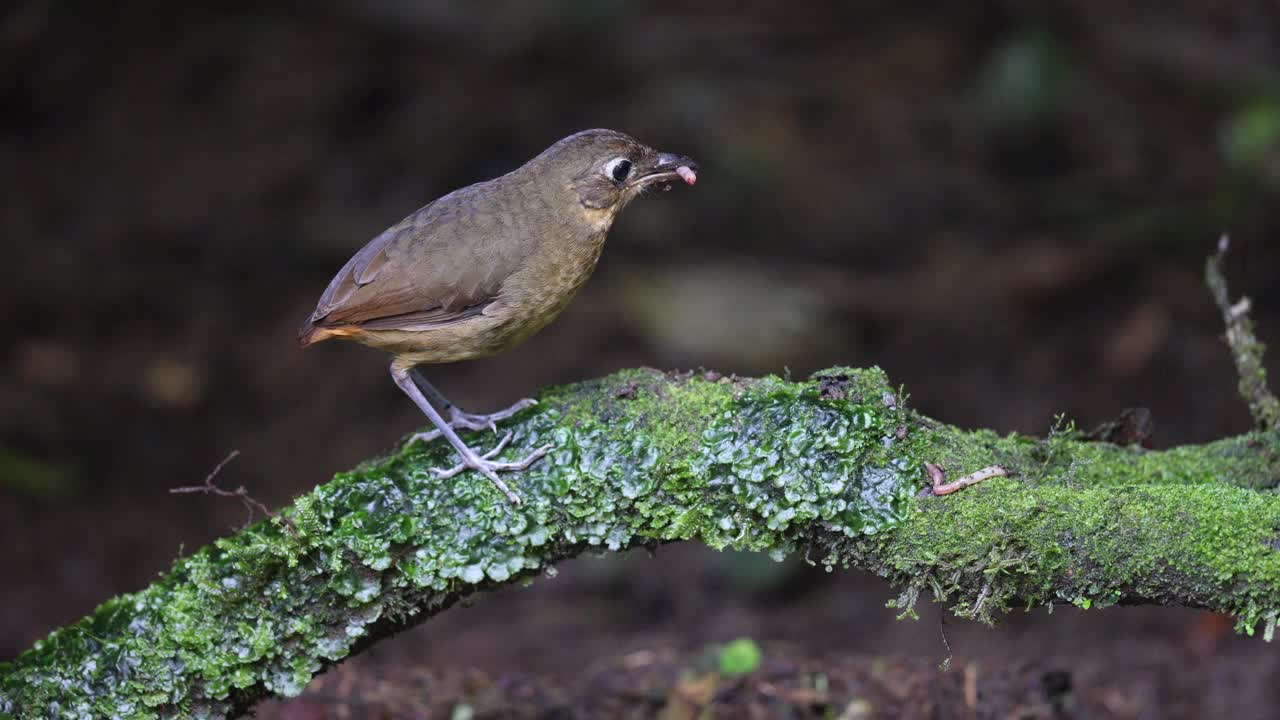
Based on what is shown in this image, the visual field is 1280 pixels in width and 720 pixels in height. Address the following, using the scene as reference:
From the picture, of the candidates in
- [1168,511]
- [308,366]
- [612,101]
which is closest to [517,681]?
[1168,511]

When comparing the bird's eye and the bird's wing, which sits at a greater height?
the bird's eye

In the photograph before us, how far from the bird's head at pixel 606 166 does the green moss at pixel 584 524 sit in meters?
0.61

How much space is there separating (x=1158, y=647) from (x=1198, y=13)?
16.1ft

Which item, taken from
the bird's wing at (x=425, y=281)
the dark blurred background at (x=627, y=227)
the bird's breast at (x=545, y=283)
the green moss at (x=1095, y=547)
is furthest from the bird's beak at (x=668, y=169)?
the dark blurred background at (x=627, y=227)

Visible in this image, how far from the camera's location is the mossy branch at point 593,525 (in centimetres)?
318

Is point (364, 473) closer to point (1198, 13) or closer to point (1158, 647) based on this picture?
point (1158, 647)

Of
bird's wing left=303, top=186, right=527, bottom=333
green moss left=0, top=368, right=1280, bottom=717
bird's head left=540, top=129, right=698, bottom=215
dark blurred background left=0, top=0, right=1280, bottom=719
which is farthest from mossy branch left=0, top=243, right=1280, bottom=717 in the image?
dark blurred background left=0, top=0, right=1280, bottom=719

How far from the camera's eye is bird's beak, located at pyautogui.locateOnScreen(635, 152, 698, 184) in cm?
377

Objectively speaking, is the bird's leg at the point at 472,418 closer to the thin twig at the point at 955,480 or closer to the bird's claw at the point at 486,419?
the bird's claw at the point at 486,419

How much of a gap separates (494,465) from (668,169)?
104 cm

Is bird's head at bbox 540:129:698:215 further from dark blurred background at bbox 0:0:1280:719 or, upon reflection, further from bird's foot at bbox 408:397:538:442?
dark blurred background at bbox 0:0:1280:719

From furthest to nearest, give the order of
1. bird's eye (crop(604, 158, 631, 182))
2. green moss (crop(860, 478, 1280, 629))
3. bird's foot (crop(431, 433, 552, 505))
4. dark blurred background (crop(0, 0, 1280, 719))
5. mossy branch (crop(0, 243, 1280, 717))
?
dark blurred background (crop(0, 0, 1280, 719)) < bird's eye (crop(604, 158, 631, 182)) < bird's foot (crop(431, 433, 552, 505)) < mossy branch (crop(0, 243, 1280, 717)) < green moss (crop(860, 478, 1280, 629))

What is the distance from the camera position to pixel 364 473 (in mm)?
3455

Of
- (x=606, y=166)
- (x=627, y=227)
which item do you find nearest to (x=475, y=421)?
(x=606, y=166)
